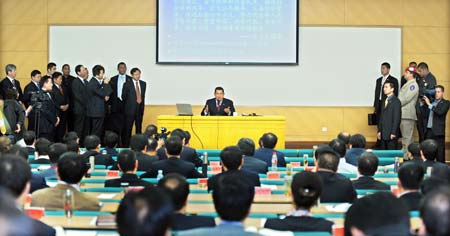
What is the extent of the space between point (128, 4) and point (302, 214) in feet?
32.7

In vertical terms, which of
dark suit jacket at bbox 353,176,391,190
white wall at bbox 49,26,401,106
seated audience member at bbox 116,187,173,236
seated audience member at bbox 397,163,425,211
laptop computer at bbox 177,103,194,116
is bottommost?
dark suit jacket at bbox 353,176,391,190

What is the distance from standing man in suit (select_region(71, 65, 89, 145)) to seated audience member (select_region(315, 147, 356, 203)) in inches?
295

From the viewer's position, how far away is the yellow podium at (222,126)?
403 inches

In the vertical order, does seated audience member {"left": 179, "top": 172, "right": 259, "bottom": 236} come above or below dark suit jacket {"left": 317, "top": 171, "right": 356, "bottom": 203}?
above

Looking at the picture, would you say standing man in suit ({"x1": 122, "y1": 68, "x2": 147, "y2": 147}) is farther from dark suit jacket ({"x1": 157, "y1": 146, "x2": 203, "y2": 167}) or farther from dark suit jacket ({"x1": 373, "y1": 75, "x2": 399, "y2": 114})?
dark suit jacket ({"x1": 157, "y1": 146, "x2": 203, "y2": 167})

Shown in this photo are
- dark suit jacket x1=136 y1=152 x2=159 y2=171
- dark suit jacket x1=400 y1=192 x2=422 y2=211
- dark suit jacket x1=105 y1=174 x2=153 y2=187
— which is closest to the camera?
dark suit jacket x1=400 y1=192 x2=422 y2=211

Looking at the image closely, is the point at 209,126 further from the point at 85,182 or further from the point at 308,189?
the point at 308,189

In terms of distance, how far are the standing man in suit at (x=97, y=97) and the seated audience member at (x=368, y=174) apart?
7092 mm

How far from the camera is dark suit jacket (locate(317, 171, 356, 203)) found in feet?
15.3

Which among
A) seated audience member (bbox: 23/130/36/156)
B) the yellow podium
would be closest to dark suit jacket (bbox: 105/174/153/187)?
seated audience member (bbox: 23/130/36/156)

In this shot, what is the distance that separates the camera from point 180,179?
3.32 meters

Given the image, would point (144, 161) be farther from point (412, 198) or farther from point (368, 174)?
point (412, 198)

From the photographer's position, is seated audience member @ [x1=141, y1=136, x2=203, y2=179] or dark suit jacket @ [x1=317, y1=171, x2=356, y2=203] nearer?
dark suit jacket @ [x1=317, y1=171, x2=356, y2=203]

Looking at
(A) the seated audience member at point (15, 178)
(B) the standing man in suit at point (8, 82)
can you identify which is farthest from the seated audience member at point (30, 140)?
(A) the seated audience member at point (15, 178)
